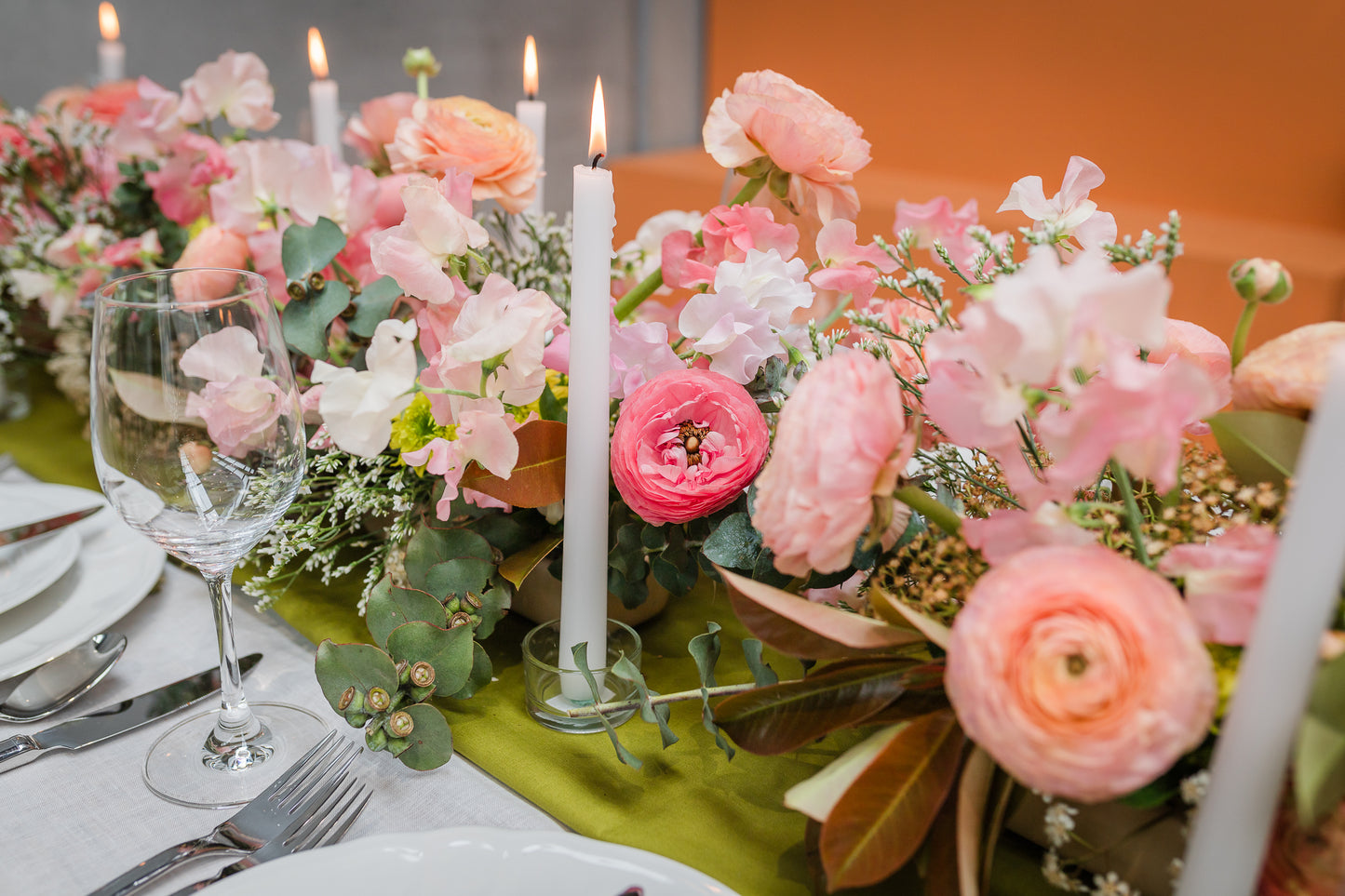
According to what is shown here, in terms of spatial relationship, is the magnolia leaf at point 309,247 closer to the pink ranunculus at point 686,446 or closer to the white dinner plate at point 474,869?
the pink ranunculus at point 686,446

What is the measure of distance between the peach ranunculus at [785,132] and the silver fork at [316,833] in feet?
1.44

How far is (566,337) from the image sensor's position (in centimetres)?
64

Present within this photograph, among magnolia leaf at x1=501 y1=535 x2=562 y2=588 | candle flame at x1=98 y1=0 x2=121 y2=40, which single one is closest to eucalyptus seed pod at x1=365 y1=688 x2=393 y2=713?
magnolia leaf at x1=501 y1=535 x2=562 y2=588

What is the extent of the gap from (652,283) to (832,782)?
0.40m

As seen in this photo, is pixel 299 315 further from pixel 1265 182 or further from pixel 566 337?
pixel 1265 182

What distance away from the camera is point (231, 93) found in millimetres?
1027

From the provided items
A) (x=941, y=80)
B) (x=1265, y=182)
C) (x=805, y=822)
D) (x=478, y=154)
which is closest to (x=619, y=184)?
(x=941, y=80)

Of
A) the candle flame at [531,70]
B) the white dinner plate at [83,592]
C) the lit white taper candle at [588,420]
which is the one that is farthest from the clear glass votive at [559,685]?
the candle flame at [531,70]

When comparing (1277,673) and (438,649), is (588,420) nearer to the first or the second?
(438,649)

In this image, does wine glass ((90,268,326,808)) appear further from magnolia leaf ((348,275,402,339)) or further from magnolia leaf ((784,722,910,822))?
magnolia leaf ((784,722,910,822))

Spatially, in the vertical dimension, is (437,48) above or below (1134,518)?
above

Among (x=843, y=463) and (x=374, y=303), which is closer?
(x=843, y=463)

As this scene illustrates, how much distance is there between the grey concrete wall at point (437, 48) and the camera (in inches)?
81.4

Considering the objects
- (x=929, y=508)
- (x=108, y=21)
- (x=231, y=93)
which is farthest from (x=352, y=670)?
(x=108, y=21)
